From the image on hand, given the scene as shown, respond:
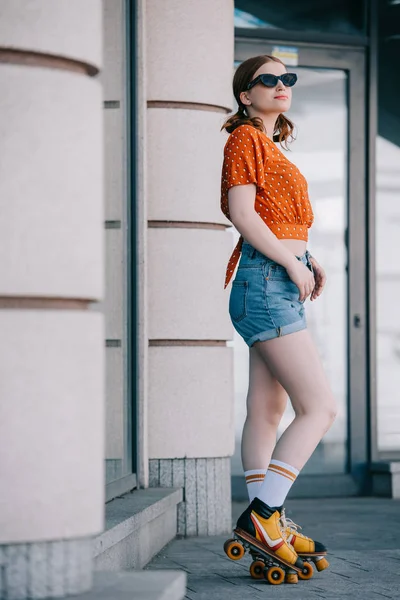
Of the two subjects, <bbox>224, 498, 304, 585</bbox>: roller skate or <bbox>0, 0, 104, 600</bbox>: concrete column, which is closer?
<bbox>0, 0, 104, 600</bbox>: concrete column

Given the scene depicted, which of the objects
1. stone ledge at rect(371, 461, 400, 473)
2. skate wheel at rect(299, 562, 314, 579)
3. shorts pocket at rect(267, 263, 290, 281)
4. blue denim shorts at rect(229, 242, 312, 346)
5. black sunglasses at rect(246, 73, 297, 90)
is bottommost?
stone ledge at rect(371, 461, 400, 473)

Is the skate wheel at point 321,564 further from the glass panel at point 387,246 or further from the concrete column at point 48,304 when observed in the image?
the glass panel at point 387,246

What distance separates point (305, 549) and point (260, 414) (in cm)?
51

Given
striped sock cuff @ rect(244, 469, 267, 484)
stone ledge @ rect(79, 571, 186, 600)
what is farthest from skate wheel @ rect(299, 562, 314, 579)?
stone ledge @ rect(79, 571, 186, 600)

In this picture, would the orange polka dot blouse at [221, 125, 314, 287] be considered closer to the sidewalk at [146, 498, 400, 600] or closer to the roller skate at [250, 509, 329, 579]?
the roller skate at [250, 509, 329, 579]

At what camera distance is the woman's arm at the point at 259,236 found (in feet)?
13.7

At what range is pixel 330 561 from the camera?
4.88 m

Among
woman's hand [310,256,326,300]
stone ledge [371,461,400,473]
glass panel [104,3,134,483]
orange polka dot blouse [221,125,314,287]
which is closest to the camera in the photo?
orange polka dot blouse [221,125,314,287]

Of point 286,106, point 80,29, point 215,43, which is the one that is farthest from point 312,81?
point 80,29

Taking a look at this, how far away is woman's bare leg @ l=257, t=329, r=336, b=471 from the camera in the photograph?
4.24 metres

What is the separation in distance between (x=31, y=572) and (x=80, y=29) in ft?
4.07

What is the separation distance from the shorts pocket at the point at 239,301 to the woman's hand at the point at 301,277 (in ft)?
0.58

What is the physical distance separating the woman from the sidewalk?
6.2 inches

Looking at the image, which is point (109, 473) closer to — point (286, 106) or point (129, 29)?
point (286, 106)
